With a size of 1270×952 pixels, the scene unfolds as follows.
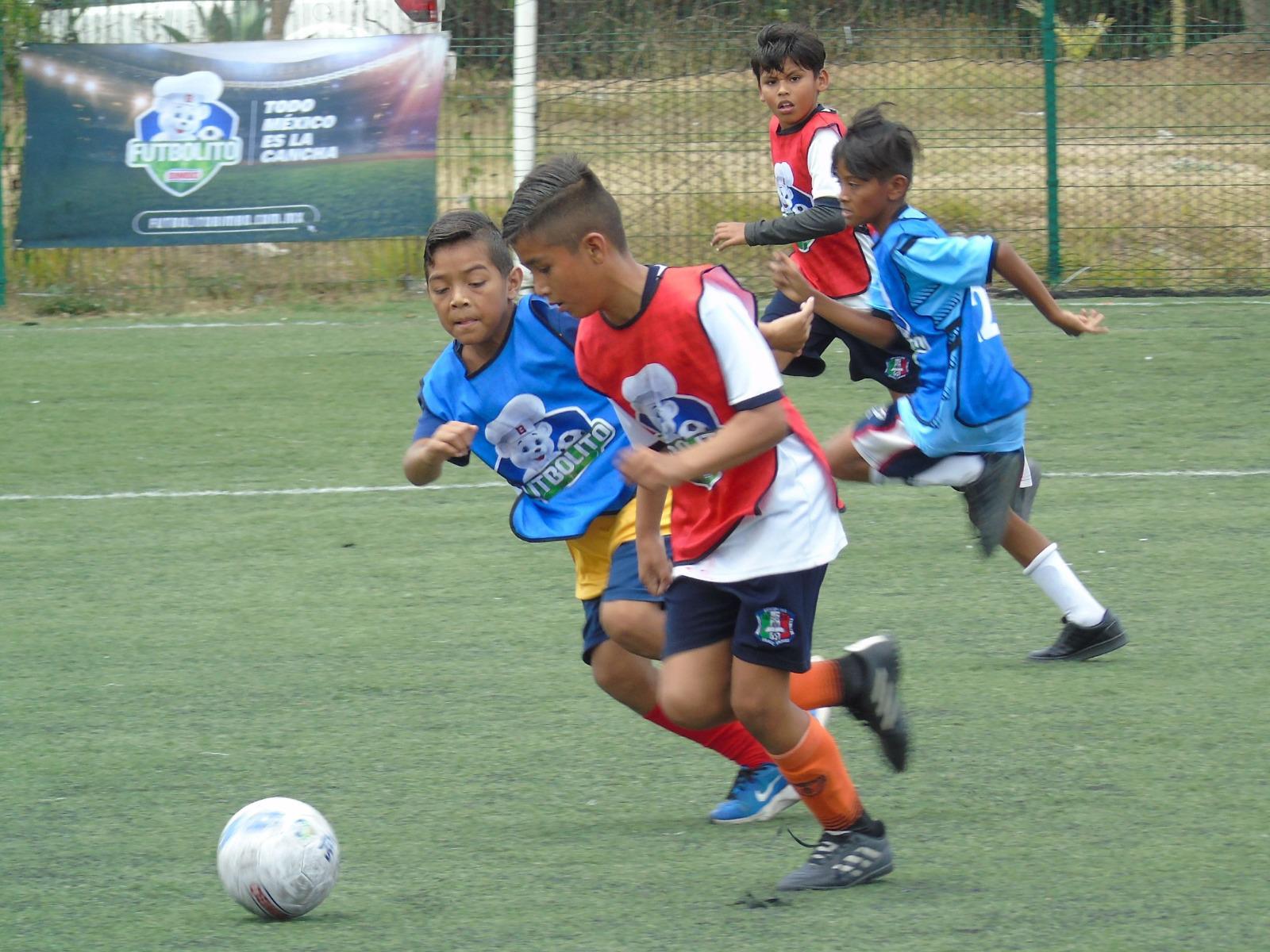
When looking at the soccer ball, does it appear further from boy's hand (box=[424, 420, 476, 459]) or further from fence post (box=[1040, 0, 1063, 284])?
fence post (box=[1040, 0, 1063, 284])

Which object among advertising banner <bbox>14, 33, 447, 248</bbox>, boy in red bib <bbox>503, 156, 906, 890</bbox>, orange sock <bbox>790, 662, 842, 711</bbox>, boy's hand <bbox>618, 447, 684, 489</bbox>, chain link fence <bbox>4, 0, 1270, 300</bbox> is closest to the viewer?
boy's hand <bbox>618, 447, 684, 489</bbox>

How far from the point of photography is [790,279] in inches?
148

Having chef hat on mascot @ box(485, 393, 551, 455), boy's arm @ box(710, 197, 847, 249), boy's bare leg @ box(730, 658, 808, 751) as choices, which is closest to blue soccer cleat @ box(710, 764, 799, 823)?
boy's bare leg @ box(730, 658, 808, 751)

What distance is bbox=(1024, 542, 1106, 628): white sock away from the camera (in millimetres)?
4688

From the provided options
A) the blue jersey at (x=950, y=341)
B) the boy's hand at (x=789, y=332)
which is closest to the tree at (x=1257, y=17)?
the blue jersey at (x=950, y=341)

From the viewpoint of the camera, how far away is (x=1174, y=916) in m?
3.04

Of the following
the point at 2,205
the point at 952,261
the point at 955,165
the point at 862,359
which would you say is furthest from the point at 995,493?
the point at 2,205

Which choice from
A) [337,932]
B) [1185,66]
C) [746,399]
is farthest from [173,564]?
[1185,66]

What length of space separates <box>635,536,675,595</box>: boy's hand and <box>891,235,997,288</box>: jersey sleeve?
67.4 inches

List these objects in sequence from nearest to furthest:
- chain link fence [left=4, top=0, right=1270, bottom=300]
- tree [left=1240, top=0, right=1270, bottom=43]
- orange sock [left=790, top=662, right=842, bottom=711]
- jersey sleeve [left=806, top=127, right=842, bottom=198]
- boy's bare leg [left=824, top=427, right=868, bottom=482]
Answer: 1. orange sock [left=790, top=662, right=842, bottom=711]
2. boy's bare leg [left=824, top=427, right=868, bottom=482]
3. jersey sleeve [left=806, top=127, right=842, bottom=198]
4. tree [left=1240, top=0, right=1270, bottom=43]
5. chain link fence [left=4, top=0, right=1270, bottom=300]

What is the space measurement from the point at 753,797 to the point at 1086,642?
143 cm

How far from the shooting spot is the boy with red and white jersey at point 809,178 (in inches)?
238

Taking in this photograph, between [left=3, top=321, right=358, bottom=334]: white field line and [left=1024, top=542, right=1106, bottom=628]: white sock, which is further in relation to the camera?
[left=3, top=321, right=358, bottom=334]: white field line

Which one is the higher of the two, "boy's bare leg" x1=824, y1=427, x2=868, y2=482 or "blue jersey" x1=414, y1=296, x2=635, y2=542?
"blue jersey" x1=414, y1=296, x2=635, y2=542
